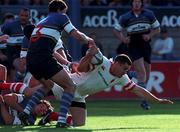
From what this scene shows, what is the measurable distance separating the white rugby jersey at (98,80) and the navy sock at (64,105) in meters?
0.70

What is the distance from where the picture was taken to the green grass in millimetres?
12289

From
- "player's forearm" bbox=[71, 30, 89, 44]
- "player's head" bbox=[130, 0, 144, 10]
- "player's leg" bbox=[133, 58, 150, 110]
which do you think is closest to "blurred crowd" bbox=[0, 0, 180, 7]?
"player's head" bbox=[130, 0, 144, 10]

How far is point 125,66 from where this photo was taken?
1246 cm

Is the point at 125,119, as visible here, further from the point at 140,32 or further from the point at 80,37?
the point at 140,32

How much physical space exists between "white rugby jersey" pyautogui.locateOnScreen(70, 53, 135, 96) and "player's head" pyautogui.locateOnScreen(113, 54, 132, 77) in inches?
6.8

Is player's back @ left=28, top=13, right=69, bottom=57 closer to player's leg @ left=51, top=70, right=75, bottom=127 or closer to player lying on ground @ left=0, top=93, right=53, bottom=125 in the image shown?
player's leg @ left=51, top=70, right=75, bottom=127

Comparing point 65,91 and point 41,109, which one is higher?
point 65,91

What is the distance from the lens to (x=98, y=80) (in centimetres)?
1288

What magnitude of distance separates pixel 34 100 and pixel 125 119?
8.40 feet

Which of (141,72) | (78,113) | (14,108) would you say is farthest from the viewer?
(141,72)

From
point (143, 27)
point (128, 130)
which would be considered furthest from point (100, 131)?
point (143, 27)

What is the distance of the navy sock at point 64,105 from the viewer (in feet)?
40.0

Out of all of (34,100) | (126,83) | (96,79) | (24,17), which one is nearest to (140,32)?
(24,17)

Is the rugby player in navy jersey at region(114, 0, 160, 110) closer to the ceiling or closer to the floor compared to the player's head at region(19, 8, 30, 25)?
closer to the floor
